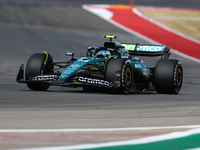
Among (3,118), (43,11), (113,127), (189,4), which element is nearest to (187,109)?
(113,127)

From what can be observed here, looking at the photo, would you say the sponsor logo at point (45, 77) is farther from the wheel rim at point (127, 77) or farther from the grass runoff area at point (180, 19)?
the grass runoff area at point (180, 19)

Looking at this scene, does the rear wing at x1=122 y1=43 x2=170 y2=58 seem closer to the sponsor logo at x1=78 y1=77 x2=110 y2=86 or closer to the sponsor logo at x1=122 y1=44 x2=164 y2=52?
the sponsor logo at x1=122 y1=44 x2=164 y2=52

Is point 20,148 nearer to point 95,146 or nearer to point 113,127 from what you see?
point 95,146

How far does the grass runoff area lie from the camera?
28516 millimetres

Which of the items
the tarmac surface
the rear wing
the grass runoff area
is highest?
the grass runoff area

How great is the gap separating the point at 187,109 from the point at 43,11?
23964 millimetres

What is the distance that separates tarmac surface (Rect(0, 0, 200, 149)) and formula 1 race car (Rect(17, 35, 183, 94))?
265 millimetres

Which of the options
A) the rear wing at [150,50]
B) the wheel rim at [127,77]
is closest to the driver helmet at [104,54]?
the wheel rim at [127,77]

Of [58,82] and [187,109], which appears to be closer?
Answer: [187,109]

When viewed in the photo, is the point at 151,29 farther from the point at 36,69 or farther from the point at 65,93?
the point at 65,93

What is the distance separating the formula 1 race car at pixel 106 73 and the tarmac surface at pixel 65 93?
0.27m

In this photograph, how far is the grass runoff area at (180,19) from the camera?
28516 mm

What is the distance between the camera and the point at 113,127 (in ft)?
18.7

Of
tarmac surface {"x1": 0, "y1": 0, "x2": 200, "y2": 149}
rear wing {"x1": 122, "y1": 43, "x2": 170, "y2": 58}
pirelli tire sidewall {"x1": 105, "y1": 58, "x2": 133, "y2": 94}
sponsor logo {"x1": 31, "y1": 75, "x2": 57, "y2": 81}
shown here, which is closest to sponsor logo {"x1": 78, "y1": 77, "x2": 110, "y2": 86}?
pirelli tire sidewall {"x1": 105, "y1": 58, "x2": 133, "y2": 94}
